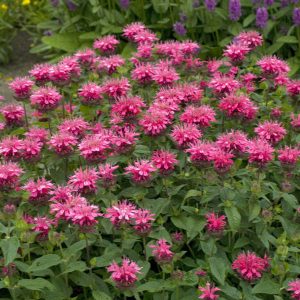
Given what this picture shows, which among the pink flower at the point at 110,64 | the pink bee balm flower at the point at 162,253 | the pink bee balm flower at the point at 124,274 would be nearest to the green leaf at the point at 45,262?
the pink bee balm flower at the point at 124,274

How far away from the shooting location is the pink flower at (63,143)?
8.10ft

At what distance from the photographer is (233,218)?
2.28 m

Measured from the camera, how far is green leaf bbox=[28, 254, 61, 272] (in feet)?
7.06

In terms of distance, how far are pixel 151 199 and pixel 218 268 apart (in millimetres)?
393

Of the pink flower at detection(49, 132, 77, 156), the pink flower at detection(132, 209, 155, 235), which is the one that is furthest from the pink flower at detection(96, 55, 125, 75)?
the pink flower at detection(132, 209, 155, 235)

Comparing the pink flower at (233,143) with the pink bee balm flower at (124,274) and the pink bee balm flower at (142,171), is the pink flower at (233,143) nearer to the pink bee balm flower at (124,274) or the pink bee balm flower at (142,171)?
the pink bee balm flower at (142,171)

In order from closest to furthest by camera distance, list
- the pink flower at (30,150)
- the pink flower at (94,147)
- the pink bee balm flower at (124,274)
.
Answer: the pink bee balm flower at (124,274), the pink flower at (94,147), the pink flower at (30,150)

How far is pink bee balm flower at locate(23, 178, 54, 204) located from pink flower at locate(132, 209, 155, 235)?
1.06ft

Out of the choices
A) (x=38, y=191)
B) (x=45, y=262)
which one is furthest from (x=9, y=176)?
(x=45, y=262)

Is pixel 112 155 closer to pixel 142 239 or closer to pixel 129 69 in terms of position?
pixel 142 239

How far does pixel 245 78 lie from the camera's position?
3156 mm

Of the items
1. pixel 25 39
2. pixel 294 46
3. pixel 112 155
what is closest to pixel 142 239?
pixel 112 155

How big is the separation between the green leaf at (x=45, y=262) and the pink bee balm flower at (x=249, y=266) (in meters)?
0.57

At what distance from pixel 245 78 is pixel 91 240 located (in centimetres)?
124
